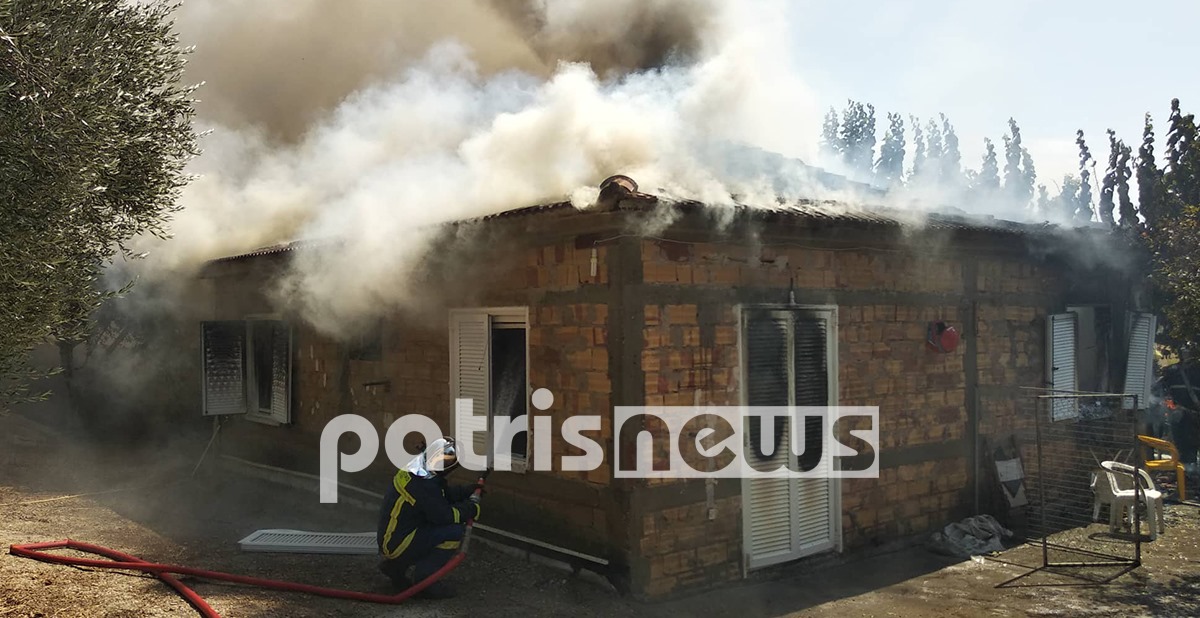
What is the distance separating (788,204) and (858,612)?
3415 millimetres

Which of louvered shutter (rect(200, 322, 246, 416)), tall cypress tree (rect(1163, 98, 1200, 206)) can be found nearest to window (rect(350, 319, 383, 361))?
louvered shutter (rect(200, 322, 246, 416))

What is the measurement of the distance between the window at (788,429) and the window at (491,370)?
197 cm

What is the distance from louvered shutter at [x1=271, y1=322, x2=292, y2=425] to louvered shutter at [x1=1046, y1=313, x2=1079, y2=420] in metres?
9.59

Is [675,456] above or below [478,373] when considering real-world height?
below

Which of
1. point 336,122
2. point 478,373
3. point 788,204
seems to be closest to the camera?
point 788,204

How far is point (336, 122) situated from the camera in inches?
558

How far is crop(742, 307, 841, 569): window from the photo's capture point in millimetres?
6949

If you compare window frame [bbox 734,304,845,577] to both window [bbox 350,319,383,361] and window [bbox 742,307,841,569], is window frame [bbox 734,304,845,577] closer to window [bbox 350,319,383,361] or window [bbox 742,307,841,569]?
window [bbox 742,307,841,569]

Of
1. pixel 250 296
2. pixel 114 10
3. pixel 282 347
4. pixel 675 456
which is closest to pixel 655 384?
Result: pixel 675 456

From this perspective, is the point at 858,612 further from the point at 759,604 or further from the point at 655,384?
the point at 655,384

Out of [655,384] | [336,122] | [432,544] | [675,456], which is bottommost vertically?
[432,544]

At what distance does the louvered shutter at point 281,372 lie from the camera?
10.6m

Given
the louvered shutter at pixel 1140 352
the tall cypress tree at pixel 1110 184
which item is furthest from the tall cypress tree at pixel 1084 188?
the louvered shutter at pixel 1140 352

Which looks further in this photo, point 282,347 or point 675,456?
point 282,347
